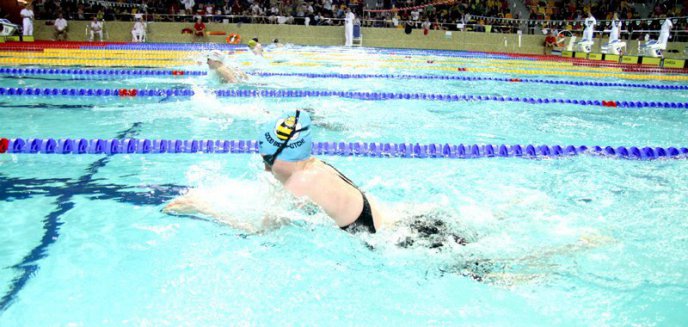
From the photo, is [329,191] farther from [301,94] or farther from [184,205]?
[301,94]

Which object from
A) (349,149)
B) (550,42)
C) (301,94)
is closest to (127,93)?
(301,94)

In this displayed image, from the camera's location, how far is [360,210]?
8.59ft

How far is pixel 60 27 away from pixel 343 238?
1923cm

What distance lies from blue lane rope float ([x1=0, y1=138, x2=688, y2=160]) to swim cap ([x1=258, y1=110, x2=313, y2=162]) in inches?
91.9

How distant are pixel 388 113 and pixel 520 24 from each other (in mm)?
18403

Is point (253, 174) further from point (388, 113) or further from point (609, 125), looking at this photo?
point (609, 125)

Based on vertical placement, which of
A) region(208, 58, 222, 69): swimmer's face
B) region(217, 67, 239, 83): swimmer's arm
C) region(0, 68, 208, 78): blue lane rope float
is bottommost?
region(217, 67, 239, 83): swimmer's arm

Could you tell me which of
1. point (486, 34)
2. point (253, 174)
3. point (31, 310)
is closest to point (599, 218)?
point (253, 174)

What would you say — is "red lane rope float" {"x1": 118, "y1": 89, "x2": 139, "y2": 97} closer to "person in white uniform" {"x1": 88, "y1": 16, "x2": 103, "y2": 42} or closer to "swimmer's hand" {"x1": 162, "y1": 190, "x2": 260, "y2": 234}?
"swimmer's hand" {"x1": 162, "y1": 190, "x2": 260, "y2": 234}

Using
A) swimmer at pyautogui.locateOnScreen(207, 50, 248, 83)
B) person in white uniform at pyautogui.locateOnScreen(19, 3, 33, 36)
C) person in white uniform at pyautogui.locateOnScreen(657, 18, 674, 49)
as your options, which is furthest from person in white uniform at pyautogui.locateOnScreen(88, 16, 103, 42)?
person in white uniform at pyautogui.locateOnScreen(657, 18, 674, 49)

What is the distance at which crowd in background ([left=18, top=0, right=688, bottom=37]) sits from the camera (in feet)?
66.8

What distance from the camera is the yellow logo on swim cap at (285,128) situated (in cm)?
247

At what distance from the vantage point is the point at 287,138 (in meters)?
2.48

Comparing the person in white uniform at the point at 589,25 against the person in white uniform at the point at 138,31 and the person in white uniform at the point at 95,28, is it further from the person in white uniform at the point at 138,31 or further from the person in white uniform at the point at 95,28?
the person in white uniform at the point at 95,28
